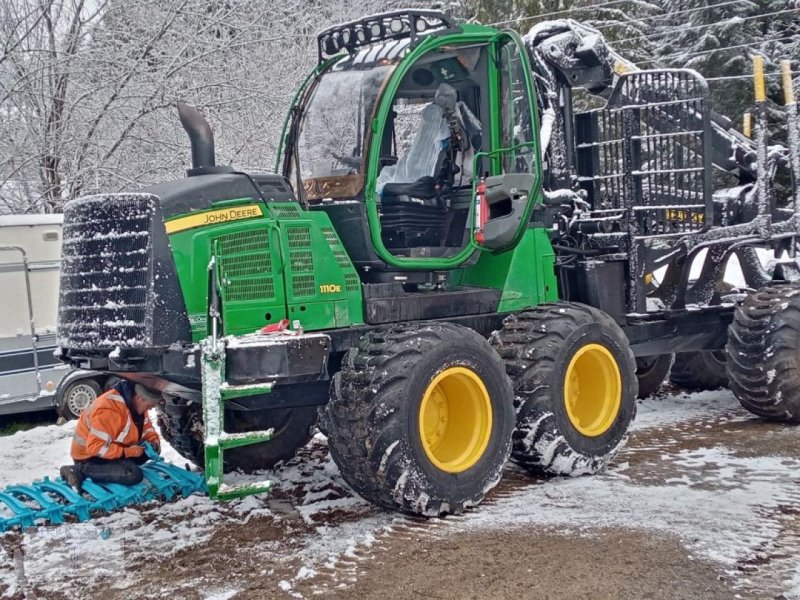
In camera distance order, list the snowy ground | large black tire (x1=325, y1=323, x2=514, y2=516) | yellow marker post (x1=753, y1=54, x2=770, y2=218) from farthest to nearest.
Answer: yellow marker post (x1=753, y1=54, x2=770, y2=218) < large black tire (x1=325, y1=323, x2=514, y2=516) < the snowy ground

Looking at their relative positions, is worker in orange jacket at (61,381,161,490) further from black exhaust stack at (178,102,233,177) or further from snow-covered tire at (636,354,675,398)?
snow-covered tire at (636,354,675,398)

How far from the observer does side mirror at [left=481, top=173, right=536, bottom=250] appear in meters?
6.18

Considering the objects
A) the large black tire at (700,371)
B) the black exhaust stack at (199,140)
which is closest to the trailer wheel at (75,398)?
the black exhaust stack at (199,140)

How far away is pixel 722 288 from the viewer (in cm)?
879

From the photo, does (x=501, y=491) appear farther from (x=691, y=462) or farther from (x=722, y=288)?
(x=722, y=288)

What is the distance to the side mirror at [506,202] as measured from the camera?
20.3ft

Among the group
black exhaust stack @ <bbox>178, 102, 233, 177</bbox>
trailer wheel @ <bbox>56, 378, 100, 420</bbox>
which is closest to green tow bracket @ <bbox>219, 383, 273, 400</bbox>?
black exhaust stack @ <bbox>178, 102, 233, 177</bbox>

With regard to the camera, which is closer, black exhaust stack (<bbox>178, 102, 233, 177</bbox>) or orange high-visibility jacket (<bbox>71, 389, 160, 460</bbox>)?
black exhaust stack (<bbox>178, 102, 233, 177</bbox>)

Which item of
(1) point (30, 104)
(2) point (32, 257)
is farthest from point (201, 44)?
(2) point (32, 257)

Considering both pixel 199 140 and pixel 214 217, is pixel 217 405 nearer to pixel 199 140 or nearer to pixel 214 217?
pixel 214 217

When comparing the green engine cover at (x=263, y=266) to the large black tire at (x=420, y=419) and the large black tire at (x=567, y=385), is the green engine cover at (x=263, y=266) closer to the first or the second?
the large black tire at (x=420, y=419)

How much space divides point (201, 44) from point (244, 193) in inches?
299

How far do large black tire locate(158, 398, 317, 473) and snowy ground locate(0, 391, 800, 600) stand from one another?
0.88ft

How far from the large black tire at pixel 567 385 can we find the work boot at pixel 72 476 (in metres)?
2.99
